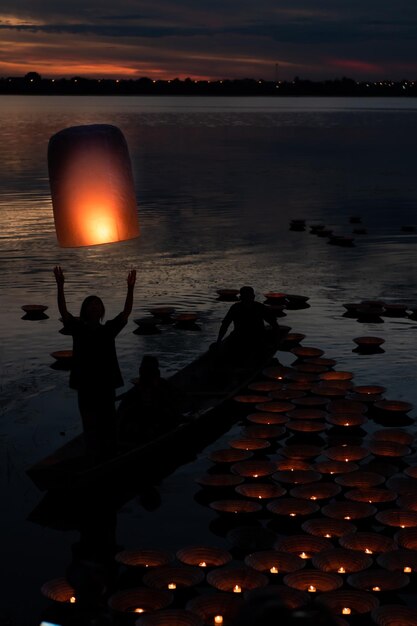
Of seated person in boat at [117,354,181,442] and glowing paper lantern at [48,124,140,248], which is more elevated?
glowing paper lantern at [48,124,140,248]

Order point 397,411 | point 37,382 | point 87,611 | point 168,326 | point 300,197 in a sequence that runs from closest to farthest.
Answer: point 87,611 → point 397,411 → point 37,382 → point 168,326 → point 300,197

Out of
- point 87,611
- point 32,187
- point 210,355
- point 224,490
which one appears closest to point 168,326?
Answer: point 210,355

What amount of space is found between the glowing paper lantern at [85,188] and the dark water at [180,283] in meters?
3.37

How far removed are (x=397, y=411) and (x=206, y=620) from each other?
6247 millimetres

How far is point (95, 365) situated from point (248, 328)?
245 inches

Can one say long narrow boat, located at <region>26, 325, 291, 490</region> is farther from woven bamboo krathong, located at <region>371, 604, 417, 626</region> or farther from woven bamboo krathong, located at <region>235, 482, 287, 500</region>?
woven bamboo krathong, located at <region>371, 604, 417, 626</region>

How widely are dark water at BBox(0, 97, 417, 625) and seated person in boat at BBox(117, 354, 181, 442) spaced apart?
2.13 ft

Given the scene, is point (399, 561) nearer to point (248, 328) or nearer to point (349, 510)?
point (349, 510)

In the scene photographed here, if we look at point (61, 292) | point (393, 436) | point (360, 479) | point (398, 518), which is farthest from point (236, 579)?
point (393, 436)

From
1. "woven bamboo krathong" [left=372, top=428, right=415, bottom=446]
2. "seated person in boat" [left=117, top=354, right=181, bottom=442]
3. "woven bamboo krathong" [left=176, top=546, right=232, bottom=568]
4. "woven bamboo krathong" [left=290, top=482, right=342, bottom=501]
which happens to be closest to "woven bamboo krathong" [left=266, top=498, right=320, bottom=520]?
"woven bamboo krathong" [left=290, top=482, right=342, bottom=501]

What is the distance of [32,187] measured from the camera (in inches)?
2095

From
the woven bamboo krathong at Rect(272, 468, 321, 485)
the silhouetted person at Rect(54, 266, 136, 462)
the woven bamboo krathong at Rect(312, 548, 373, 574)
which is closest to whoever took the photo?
the woven bamboo krathong at Rect(312, 548, 373, 574)

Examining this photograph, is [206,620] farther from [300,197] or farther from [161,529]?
[300,197]

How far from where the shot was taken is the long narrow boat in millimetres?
10750
